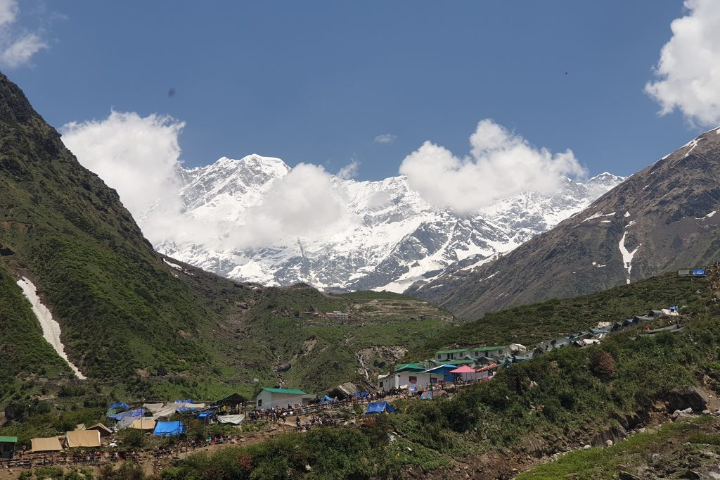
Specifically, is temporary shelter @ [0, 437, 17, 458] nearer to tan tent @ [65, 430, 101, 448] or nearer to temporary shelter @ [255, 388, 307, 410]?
tan tent @ [65, 430, 101, 448]

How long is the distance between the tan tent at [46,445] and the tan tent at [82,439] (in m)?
1.01

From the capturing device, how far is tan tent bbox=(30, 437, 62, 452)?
152 ft

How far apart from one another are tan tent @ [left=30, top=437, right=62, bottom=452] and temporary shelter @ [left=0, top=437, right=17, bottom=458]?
1.25m

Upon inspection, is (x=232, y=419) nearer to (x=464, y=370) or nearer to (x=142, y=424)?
(x=142, y=424)

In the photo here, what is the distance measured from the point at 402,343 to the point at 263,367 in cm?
3203

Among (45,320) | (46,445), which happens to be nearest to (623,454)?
(46,445)

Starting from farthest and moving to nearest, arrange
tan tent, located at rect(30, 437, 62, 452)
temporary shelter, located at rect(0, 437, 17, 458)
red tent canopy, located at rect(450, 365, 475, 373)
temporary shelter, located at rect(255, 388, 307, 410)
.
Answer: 1. red tent canopy, located at rect(450, 365, 475, 373)
2. temporary shelter, located at rect(255, 388, 307, 410)
3. tan tent, located at rect(30, 437, 62, 452)
4. temporary shelter, located at rect(0, 437, 17, 458)

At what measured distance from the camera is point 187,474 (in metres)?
42.3

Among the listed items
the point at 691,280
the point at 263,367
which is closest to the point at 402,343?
the point at 263,367

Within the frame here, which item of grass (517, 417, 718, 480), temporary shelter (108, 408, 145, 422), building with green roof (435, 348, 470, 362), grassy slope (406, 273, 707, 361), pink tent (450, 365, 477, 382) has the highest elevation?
grassy slope (406, 273, 707, 361)

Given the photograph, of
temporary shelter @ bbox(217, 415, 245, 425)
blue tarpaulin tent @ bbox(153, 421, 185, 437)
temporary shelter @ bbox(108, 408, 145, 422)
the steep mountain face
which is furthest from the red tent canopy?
the steep mountain face

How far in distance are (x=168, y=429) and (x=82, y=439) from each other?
6433mm

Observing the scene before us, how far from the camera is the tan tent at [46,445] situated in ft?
152

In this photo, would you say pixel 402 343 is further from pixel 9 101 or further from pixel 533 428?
pixel 9 101
